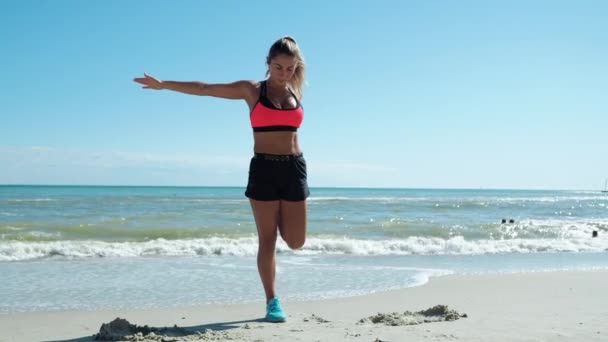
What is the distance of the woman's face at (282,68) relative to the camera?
3912mm

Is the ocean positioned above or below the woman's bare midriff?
below

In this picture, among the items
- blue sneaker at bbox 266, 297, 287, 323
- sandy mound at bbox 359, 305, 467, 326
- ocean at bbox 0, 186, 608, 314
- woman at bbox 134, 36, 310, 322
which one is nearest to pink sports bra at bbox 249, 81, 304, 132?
woman at bbox 134, 36, 310, 322

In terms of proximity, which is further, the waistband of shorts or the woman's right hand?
the waistband of shorts

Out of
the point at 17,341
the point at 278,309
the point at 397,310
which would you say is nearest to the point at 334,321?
the point at 278,309

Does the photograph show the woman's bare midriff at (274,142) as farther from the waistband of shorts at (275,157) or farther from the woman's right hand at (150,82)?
the woman's right hand at (150,82)

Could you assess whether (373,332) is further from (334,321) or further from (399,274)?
(399,274)

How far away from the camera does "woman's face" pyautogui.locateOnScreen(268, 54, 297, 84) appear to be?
3912 millimetres

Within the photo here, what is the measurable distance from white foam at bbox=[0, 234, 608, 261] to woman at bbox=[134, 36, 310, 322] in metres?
5.95

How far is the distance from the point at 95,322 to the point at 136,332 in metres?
0.72

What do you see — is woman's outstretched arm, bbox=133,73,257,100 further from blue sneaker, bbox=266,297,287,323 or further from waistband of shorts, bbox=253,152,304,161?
blue sneaker, bbox=266,297,287,323

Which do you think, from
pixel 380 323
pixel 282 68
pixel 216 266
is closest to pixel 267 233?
pixel 380 323

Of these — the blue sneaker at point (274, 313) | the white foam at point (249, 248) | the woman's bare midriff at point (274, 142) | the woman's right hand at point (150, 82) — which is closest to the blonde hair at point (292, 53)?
the woman's bare midriff at point (274, 142)

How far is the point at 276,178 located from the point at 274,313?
3.29 feet

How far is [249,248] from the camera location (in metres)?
10.5
